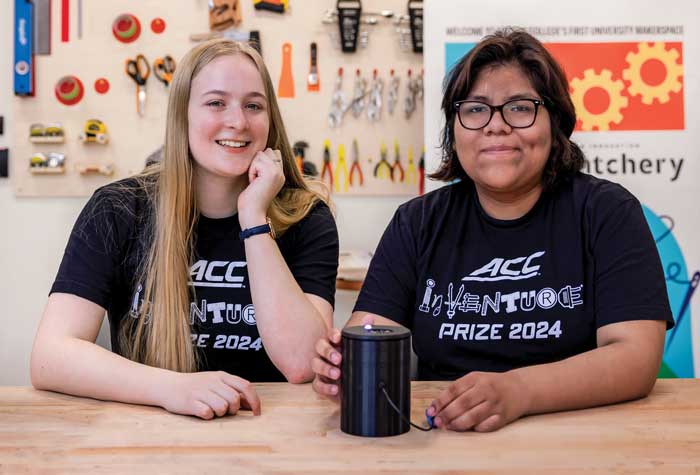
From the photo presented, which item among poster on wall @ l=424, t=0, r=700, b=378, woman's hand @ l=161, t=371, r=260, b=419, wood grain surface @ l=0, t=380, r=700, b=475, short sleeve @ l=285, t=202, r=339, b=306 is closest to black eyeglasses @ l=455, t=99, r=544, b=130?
short sleeve @ l=285, t=202, r=339, b=306

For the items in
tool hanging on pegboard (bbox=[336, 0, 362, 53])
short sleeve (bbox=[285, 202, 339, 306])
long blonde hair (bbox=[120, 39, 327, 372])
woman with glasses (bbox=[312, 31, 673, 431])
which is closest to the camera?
woman with glasses (bbox=[312, 31, 673, 431])

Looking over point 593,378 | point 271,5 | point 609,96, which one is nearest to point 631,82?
point 609,96

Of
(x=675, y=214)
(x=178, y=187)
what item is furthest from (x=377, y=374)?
(x=675, y=214)

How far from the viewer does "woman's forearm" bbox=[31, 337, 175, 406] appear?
117 centimetres

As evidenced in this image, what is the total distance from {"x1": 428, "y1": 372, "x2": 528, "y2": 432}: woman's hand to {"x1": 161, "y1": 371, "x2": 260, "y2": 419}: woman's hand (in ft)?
0.98

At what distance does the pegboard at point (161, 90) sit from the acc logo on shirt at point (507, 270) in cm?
172

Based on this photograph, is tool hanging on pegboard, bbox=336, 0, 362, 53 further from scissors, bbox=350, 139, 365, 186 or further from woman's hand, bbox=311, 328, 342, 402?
woman's hand, bbox=311, 328, 342, 402

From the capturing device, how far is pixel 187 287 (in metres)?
1.51

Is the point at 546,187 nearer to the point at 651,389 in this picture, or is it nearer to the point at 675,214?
the point at 651,389

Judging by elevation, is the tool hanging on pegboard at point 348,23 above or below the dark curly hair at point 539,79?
above

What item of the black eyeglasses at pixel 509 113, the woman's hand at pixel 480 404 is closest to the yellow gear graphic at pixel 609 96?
the black eyeglasses at pixel 509 113

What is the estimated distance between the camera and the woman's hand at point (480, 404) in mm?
1010

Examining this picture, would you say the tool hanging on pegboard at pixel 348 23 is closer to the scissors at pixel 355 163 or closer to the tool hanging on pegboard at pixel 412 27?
the tool hanging on pegboard at pixel 412 27

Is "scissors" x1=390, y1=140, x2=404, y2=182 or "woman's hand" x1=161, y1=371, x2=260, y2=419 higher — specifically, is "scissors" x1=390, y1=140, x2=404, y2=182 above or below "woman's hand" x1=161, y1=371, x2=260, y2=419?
above
